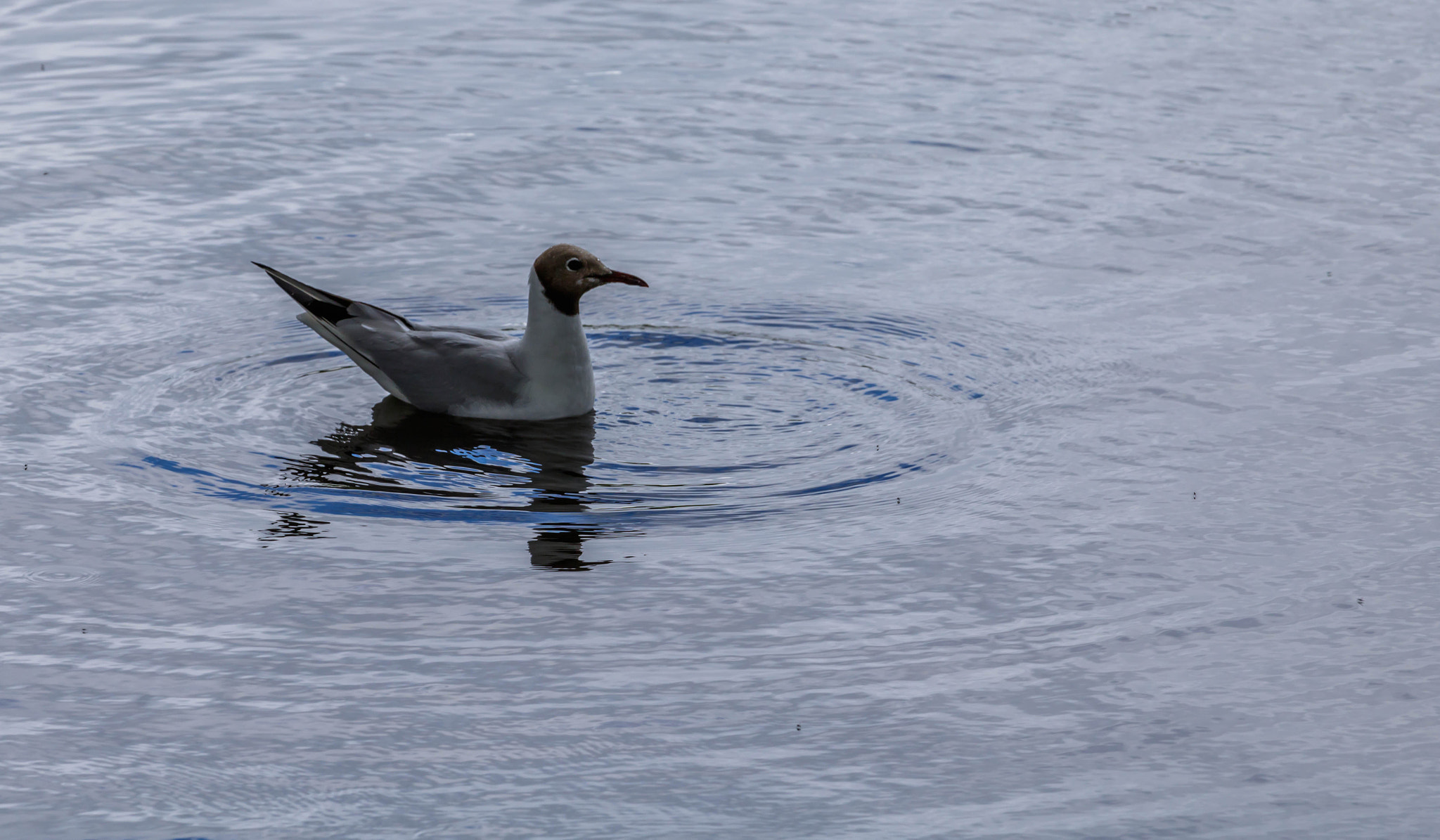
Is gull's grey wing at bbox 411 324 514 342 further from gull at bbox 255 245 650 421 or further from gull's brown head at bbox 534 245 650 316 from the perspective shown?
gull's brown head at bbox 534 245 650 316

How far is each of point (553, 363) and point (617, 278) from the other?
1.93ft

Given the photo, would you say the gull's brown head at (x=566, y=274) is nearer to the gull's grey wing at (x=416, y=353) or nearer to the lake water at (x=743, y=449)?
the gull's grey wing at (x=416, y=353)

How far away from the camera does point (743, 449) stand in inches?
370

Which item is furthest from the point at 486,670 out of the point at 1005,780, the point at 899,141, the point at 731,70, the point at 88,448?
the point at 731,70

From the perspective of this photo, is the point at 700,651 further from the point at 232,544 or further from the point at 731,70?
the point at 731,70

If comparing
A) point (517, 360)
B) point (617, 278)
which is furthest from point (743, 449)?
point (517, 360)

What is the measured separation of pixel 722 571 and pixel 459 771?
1.90 meters

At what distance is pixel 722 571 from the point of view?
793cm

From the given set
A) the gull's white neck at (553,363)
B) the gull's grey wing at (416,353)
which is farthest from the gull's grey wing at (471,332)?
the gull's white neck at (553,363)

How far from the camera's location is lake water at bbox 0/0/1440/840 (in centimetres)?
645

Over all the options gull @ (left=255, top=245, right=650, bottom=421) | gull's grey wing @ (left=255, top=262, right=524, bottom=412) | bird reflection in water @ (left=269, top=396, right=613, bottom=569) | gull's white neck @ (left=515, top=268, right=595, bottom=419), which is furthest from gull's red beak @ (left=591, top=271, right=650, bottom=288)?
bird reflection in water @ (left=269, top=396, right=613, bottom=569)

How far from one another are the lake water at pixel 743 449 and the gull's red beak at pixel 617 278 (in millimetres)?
709

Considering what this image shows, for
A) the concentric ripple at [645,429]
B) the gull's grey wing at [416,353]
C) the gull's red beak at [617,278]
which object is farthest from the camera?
the gull's grey wing at [416,353]

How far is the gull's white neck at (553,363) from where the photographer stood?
33.0 ft
